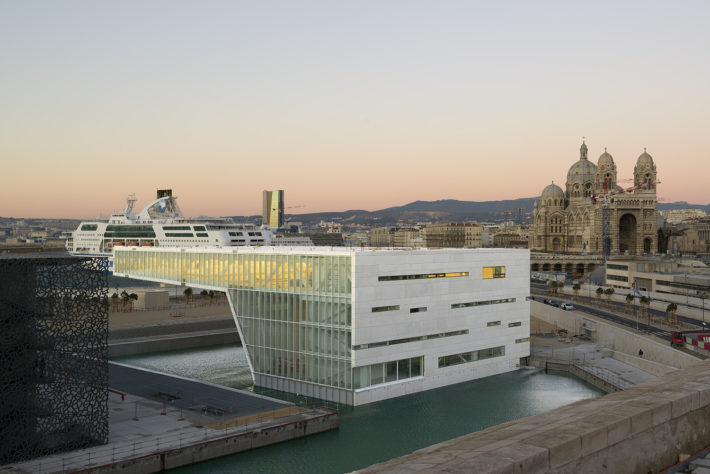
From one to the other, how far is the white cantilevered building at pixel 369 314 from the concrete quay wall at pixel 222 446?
229 inches

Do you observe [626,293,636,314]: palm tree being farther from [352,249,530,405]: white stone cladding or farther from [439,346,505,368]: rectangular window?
[439,346,505,368]: rectangular window

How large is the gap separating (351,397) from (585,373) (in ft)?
71.0

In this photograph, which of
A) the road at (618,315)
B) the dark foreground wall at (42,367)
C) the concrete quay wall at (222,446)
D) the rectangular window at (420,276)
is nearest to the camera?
the dark foreground wall at (42,367)

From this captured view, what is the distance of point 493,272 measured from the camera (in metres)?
56.2

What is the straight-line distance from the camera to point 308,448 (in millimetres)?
39125

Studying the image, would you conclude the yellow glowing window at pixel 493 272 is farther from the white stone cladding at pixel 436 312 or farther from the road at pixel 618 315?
the road at pixel 618 315

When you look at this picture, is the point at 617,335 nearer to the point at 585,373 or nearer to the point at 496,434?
the point at 585,373

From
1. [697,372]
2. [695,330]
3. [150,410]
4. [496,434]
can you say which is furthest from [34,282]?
[695,330]

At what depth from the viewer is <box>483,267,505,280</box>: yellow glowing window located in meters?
55.6

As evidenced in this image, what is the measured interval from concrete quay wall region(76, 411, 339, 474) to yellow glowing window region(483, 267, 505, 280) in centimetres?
1889

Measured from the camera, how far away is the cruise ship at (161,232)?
133m

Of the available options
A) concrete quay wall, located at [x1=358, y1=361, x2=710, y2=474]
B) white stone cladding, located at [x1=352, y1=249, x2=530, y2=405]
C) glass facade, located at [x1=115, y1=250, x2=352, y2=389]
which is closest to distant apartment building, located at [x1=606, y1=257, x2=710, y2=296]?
white stone cladding, located at [x1=352, y1=249, x2=530, y2=405]

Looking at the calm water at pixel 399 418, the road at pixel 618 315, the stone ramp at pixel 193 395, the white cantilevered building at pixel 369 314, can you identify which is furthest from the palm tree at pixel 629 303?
the stone ramp at pixel 193 395

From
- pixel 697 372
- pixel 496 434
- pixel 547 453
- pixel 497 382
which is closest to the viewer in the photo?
pixel 547 453
